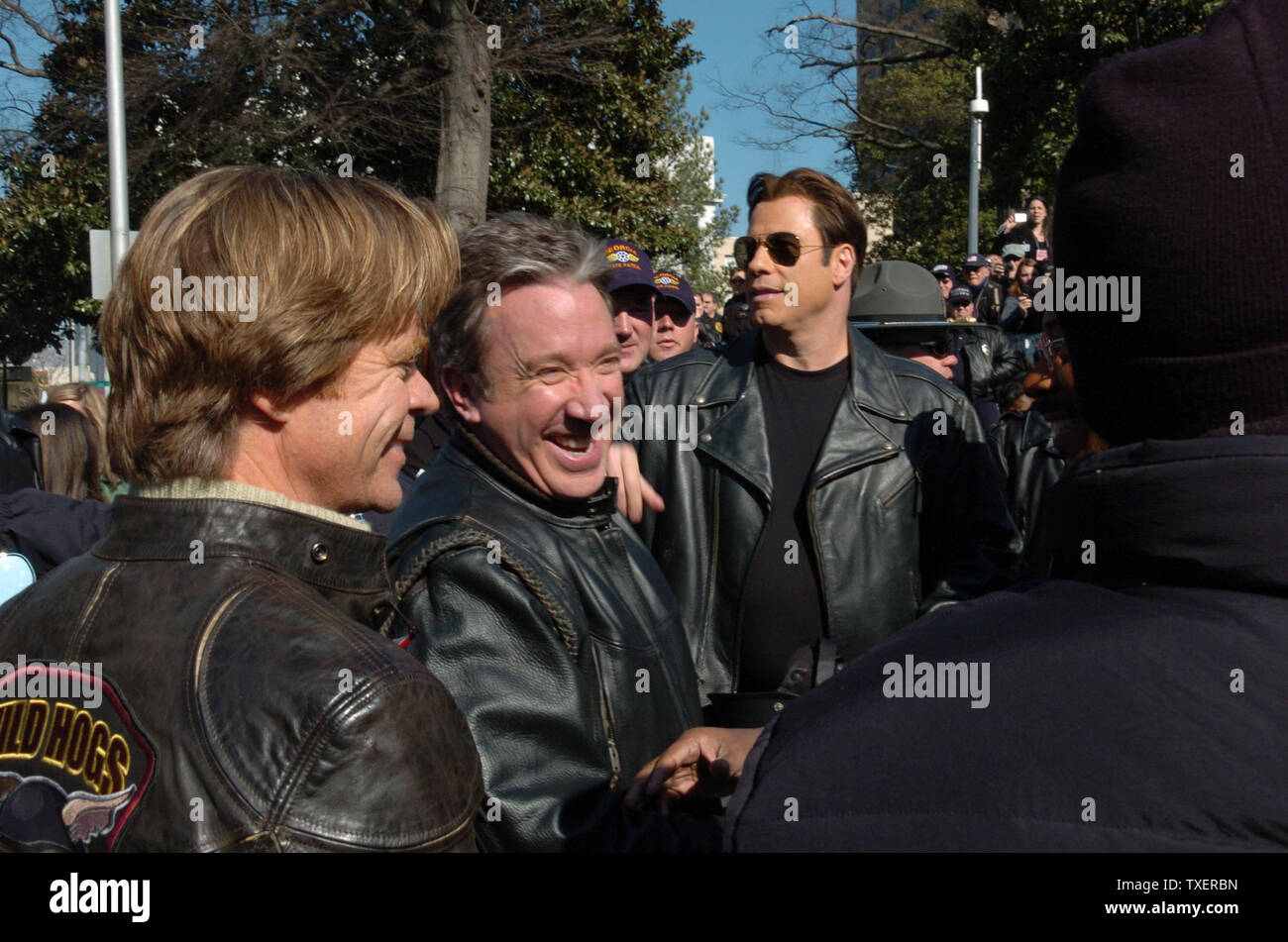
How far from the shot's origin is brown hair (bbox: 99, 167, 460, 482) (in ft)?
4.57

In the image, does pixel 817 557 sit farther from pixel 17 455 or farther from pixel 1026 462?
pixel 17 455

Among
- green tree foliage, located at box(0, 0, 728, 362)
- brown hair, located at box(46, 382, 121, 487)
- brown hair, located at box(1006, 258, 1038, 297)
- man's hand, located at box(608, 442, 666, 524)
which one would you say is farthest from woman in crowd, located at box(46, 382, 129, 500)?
green tree foliage, located at box(0, 0, 728, 362)

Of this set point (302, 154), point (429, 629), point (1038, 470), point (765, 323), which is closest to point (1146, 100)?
point (429, 629)

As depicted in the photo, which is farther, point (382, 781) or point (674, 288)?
point (674, 288)

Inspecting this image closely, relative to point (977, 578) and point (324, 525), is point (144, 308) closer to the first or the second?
point (324, 525)

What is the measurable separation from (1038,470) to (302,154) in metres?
14.6

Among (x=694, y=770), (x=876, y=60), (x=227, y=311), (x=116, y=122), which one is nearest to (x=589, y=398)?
(x=694, y=770)

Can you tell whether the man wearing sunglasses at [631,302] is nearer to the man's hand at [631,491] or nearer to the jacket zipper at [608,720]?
the man's hand at [631,491]

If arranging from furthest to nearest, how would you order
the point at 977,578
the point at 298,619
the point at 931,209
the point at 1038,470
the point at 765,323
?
the point at 931,209
the point at 1038,470
the point at 765,323
the point at 977,578
the point at 298,619

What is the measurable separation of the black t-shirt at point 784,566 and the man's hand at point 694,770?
1.40m

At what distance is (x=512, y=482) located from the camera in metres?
2.13

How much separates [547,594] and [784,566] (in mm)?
1480

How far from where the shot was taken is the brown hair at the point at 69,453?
15.2 feet

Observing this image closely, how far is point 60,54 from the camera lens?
19766 mm
